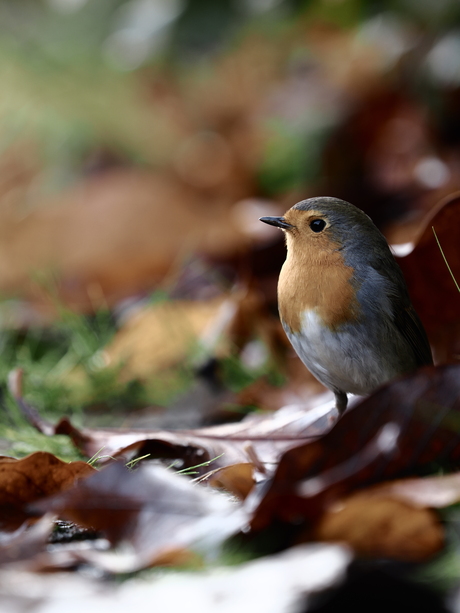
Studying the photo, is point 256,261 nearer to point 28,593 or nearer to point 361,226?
point 361,226

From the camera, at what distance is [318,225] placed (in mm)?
1968

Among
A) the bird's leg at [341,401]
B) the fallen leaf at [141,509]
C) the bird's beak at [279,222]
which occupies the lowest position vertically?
the bird's leg at [341,401]

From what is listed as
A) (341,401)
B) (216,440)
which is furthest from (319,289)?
(216,440)

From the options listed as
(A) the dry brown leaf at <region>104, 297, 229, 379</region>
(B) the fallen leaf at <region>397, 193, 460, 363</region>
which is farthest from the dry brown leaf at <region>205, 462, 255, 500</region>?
(A) the dry brown leaf at <region>104, 297, 229, 379</region>

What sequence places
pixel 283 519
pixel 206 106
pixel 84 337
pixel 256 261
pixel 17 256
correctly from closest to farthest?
pixel 283 519 < pixel 84 337 < pixel 256 261 < pixel 17 256 < pixel 206 106

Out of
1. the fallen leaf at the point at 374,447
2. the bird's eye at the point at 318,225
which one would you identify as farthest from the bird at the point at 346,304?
the fallen leaf at the point at 374,447

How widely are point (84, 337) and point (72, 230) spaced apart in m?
2.20

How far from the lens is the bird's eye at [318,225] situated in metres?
1.96

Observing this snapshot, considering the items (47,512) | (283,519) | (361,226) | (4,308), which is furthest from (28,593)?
(4,308)

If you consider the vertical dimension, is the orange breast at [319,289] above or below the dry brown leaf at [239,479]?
above

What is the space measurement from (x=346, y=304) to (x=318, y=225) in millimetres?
254

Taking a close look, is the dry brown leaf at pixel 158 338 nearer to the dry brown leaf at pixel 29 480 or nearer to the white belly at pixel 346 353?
the white belly at pixel 346 353

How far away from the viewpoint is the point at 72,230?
5168 mm

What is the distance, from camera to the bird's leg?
1.99 meters
